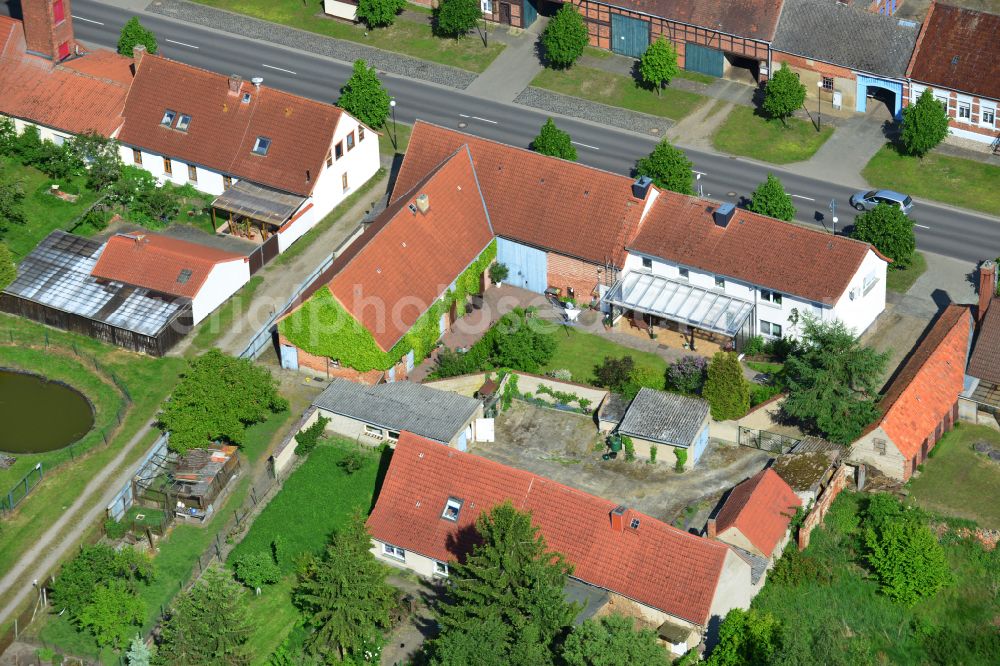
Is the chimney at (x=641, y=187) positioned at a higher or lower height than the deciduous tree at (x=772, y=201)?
higher

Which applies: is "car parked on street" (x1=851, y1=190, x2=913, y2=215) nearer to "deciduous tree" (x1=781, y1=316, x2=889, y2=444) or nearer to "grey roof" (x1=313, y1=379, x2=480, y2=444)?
"deciduous tree" (x1=781, y1=316, x2=889, y2=444)

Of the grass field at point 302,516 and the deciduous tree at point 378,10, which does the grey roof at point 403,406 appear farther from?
the deciduous tree at point 378,10

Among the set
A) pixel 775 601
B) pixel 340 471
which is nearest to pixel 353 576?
pixel 340 471

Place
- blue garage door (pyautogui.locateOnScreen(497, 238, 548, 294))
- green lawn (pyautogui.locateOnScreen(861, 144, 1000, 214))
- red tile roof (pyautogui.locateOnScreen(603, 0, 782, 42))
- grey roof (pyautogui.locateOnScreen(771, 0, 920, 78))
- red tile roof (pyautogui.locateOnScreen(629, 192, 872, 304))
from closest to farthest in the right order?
1. red tile roof (pyautogui.locateOnScreen(629, 192, 872, 304))
2. blue garage door (pyautogui.locateOnScreen(497, 238, 548, 294))
3. green lawn (pyautogui.locateOnScreen(861, 144, 1000, 214))
4. grey roof (pyautogui.locateOnScreen(771, 0, 920, 78))
5. red tile roof (pyautogui.locateOnScreen(603, 0, 782, 42))

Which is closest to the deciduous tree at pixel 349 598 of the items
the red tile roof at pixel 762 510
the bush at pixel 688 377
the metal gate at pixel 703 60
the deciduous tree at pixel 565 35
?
Answer: the red tile roof at pixel 762 510

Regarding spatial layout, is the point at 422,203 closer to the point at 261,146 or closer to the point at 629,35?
the point at 261,146

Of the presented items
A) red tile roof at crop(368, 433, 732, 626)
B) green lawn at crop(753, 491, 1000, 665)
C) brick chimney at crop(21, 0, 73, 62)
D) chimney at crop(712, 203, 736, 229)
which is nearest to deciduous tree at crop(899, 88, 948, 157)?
chimney at crop(712, 203, 736, 229)

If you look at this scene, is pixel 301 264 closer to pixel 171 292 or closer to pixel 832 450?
pixel 171 292
